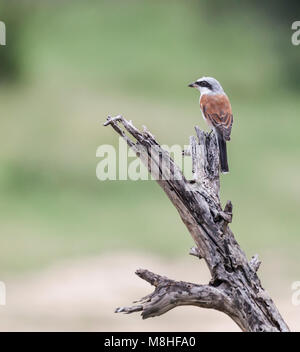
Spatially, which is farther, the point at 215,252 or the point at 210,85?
the point at 210,85

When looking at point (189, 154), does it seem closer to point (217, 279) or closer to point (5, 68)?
point (217, 279)

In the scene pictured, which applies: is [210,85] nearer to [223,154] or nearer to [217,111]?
[217,111]

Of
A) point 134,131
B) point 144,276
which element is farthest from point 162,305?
point 134,131

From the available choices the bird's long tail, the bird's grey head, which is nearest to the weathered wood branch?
the bird's long tail

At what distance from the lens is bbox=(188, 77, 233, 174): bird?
3.82 metres

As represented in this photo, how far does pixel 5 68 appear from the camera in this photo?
1014 centimetres

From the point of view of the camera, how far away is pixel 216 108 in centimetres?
394

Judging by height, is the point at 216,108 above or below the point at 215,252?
above

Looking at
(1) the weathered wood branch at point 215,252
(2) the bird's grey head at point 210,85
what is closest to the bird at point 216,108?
(2) the bird's grey head at point 210,85

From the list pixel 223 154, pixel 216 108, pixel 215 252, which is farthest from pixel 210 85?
pixel 215 252

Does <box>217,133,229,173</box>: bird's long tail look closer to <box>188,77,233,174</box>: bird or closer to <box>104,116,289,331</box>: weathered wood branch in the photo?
<box>188,77,233,174</box>: bird

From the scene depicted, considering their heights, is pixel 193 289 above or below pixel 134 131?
below
